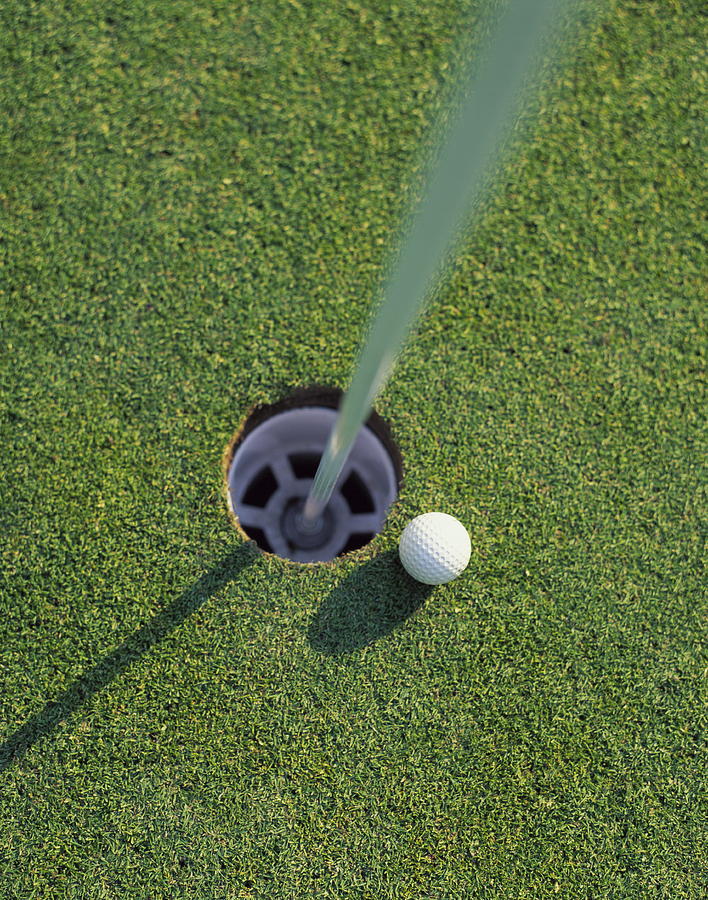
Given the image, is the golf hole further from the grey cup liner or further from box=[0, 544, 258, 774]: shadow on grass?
box=[0, 544, 258, 774]: shadow on grass

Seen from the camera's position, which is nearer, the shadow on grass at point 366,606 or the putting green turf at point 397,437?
the putting green turf at point 397,437

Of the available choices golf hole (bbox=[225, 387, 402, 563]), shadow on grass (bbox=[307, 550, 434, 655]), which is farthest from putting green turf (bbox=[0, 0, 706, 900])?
golf hole (bbox=[225, 387, 402, 563])

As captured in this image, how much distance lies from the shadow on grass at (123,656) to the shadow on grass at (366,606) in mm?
433

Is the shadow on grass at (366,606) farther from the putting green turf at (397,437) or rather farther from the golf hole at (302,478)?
the golf hole at (302,478)

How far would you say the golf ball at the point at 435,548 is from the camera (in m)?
3.40

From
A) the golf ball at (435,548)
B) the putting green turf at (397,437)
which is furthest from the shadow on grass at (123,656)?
the golf ball at (435,548)

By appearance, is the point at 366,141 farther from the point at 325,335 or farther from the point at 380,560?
the point at 380,560

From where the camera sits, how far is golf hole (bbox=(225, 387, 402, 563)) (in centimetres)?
392

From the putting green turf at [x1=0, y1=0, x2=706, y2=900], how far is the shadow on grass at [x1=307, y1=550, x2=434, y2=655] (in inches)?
0.5

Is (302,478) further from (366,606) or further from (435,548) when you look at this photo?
(435,548)

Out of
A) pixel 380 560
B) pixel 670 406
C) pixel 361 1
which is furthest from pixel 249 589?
pixel 361 1

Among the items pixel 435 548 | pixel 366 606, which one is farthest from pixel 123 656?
pixel 435 548

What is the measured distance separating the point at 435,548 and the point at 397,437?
0.66 meters

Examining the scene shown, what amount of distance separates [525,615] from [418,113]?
276 centimetres
